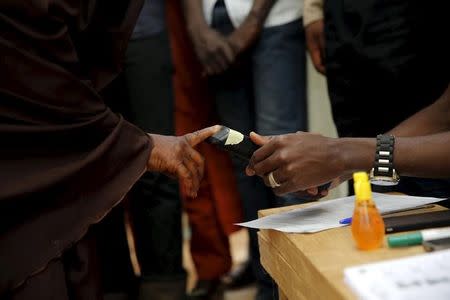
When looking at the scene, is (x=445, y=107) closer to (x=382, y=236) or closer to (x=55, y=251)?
(x=382, y=236)

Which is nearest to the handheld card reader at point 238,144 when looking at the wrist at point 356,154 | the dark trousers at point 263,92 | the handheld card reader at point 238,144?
the handheld card reader at point 238,144

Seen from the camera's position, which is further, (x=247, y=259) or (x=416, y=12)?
(x=247, y=259)

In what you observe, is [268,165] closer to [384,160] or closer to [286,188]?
[286,188]

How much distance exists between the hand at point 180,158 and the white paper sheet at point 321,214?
26 cm

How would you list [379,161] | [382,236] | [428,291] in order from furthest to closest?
[379,161], [382,236], [428,291]

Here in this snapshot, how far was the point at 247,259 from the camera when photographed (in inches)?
95.3

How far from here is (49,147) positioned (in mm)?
1162

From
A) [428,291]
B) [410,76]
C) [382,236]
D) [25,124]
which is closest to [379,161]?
[382,236]

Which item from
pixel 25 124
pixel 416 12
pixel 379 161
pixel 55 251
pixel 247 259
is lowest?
pixel 247 259

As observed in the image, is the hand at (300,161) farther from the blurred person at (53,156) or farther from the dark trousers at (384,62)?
the dark trousers at (384,62)

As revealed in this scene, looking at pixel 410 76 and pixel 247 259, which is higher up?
pixel 410 76

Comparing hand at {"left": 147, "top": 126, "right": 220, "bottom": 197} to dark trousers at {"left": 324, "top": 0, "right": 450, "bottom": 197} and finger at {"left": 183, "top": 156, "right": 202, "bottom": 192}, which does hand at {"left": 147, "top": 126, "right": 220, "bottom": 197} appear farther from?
dark trousers at {"left": 324, "top": 0, "right": 450, "bottom": 197}

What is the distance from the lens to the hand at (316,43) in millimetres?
1765

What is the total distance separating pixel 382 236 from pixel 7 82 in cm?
70
